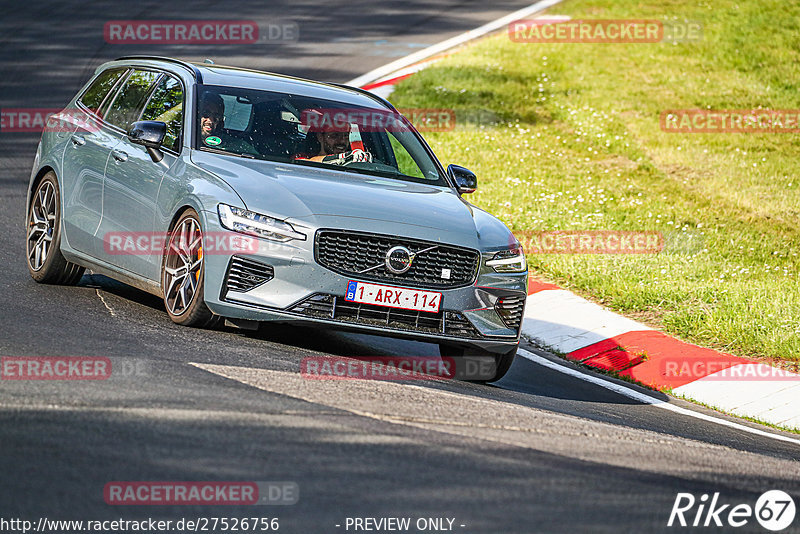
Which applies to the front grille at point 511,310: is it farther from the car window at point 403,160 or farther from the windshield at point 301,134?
the car window at point 403,160

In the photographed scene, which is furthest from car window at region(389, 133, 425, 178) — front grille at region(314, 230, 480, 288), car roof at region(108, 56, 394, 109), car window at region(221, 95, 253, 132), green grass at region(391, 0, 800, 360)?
green grass at region(391, 0, 800, 360)

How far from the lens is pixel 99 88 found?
33.3ft

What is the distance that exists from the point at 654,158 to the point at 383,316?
10745 millimetres

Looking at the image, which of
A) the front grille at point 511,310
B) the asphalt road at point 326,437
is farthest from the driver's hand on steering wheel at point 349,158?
the front grille at point 511,310

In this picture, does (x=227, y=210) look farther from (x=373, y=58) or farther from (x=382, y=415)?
(x=373, y=58)

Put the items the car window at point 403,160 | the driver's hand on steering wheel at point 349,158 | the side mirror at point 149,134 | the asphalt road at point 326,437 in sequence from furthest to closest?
the car window at point 403,160
the driver's hand on steering wheel at point 349,158
the side mirror at point 149,134
the asphalt road at point 326,437

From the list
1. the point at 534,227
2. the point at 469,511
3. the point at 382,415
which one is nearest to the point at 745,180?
the point at 534,227

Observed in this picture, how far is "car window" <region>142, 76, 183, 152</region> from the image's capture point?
8.70 m

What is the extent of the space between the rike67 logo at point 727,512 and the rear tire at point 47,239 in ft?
18.9

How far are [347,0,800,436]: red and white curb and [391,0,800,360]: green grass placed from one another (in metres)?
0.34

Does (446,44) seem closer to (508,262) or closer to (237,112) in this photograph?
(237,112)

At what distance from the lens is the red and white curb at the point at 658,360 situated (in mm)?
9070

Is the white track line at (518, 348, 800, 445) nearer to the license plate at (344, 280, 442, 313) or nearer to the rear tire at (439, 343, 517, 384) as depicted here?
the rear tire at (439, 343, 517, 384)

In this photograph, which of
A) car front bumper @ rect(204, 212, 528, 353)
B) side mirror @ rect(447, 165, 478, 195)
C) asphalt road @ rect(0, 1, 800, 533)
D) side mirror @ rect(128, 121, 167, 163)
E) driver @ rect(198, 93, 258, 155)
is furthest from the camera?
side mirror @ rect(447, 165, 478, 195)
